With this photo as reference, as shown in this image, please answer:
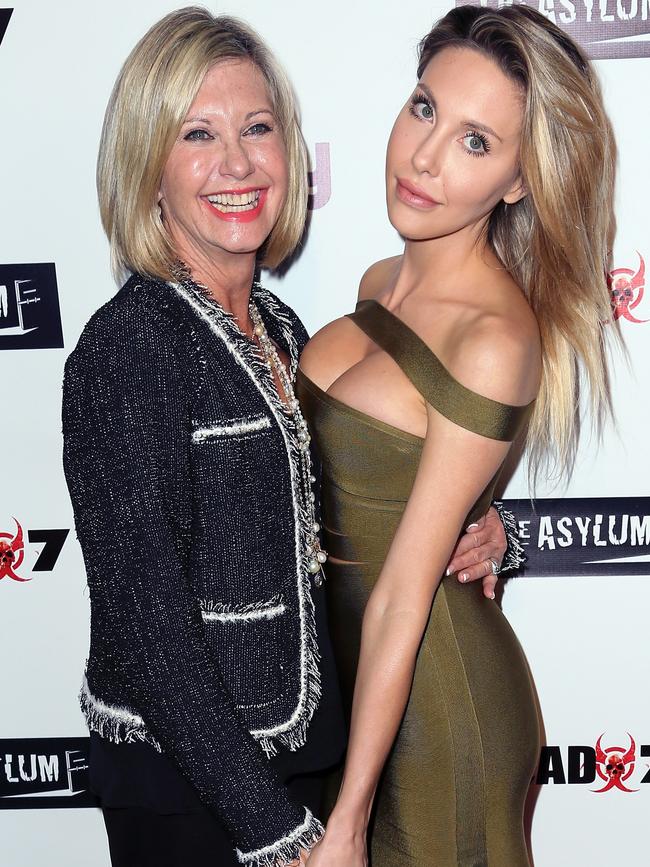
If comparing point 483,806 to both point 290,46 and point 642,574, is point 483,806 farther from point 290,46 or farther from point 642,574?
point 290,46

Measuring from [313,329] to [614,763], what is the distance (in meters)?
1.30

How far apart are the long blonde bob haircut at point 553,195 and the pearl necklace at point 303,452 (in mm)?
425

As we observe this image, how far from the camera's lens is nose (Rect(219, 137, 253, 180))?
1.56m

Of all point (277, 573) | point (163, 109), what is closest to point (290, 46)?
point (163, 109)

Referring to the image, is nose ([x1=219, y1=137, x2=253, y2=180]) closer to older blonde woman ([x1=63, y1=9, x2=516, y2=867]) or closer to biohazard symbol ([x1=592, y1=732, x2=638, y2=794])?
older blonde woman ([x1=63, y1=9, x2=516, y2=867])

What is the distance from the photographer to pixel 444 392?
1.49 m

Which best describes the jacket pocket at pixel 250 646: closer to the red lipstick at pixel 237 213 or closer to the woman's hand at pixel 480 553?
the woman's hand at pixel 480 553

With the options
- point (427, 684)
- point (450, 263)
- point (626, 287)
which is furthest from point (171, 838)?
point (626, 287)

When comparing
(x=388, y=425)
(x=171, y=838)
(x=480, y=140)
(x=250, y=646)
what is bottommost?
(x=171, y=838)

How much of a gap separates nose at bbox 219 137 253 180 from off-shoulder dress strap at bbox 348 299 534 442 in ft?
1.15

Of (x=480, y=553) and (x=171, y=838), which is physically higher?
(x=480, y=553)

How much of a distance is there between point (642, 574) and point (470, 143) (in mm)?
1220

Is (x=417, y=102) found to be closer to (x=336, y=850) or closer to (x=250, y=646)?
(x=250, y=646)

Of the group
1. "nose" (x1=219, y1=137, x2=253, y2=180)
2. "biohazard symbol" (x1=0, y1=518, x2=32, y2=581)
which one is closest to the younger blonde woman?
"nose" (x1=219, y1=137, x2=253, y2=180)
